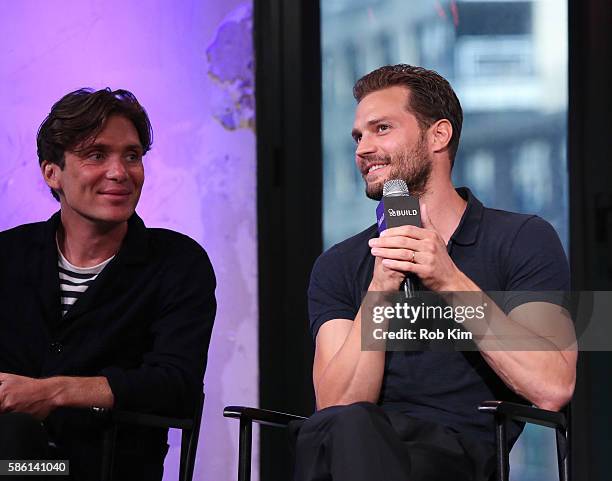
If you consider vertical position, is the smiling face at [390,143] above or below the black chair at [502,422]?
above

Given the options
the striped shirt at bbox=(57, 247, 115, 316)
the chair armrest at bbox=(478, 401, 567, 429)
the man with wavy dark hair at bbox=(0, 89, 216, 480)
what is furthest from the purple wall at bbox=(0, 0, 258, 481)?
the chair armrest at bbox=(478, 401, 567, 429)

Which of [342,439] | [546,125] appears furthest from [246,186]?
[342,439]

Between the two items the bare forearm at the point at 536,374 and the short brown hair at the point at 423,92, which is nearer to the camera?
the bare forearm at the point at 536,374

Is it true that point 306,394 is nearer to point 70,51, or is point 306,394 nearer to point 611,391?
point 611,391

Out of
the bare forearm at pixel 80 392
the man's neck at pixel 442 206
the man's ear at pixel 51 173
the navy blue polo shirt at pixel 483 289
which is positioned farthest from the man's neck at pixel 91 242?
the man's neck at pixel 442 206

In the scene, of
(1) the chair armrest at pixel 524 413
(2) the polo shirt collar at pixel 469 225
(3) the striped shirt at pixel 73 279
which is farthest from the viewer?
(3) the striped shirt at pixel 73 279

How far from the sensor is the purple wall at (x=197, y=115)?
3766 millimetres

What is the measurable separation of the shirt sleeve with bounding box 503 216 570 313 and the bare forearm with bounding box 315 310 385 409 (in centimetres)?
34

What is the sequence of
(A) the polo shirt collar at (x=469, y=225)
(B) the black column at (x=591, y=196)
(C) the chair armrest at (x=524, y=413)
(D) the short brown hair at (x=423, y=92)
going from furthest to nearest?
(B) the black column at (x=591, y=196) → (D) the short brown hair at (x=423, y=92) → (A) the polo shirt collar at (x=469, y=225) → (C) the chair armrest at (x=524, y=413)

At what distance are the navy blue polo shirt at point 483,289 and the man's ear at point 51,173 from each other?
2.85 feet

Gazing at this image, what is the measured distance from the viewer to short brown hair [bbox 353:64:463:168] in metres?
2.76

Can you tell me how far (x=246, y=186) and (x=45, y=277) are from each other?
108 cm

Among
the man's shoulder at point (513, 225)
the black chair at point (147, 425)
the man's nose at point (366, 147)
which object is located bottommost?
the black chair at point (147, 425)

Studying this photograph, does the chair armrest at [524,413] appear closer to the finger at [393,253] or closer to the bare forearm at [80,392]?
the finger at [393,253]
